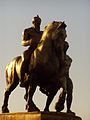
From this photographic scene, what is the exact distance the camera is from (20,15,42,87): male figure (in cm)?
1375

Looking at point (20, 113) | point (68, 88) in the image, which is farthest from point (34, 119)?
point (68, 88)

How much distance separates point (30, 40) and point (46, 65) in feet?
3.16

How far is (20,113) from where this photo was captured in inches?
530

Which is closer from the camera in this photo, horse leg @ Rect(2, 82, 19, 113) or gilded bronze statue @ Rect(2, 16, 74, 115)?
gilded bronze statue @ Rect(2, 16, 74, 115)

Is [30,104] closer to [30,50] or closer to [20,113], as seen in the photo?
[20,113]

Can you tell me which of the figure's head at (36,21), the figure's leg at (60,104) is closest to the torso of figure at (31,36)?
the figure's head at (36,21)

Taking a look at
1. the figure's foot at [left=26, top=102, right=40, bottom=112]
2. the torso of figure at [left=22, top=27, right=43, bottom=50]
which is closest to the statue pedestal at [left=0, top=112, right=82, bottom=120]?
the figure's foot at [left=26, top=102, right=40, bottom=112]

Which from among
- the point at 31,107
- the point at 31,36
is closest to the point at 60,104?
the point at 31,107

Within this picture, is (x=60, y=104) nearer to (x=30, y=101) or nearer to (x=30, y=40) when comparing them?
(x=30, y=101)

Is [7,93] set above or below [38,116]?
above

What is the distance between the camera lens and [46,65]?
528 inches

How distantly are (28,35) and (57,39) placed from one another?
1.05 metres

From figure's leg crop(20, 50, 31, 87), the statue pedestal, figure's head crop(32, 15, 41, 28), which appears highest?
figure's head crop(32, 15, 41, 28)

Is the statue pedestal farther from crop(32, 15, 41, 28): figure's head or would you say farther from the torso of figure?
crop(32, 15, 41, 28): figure's head
